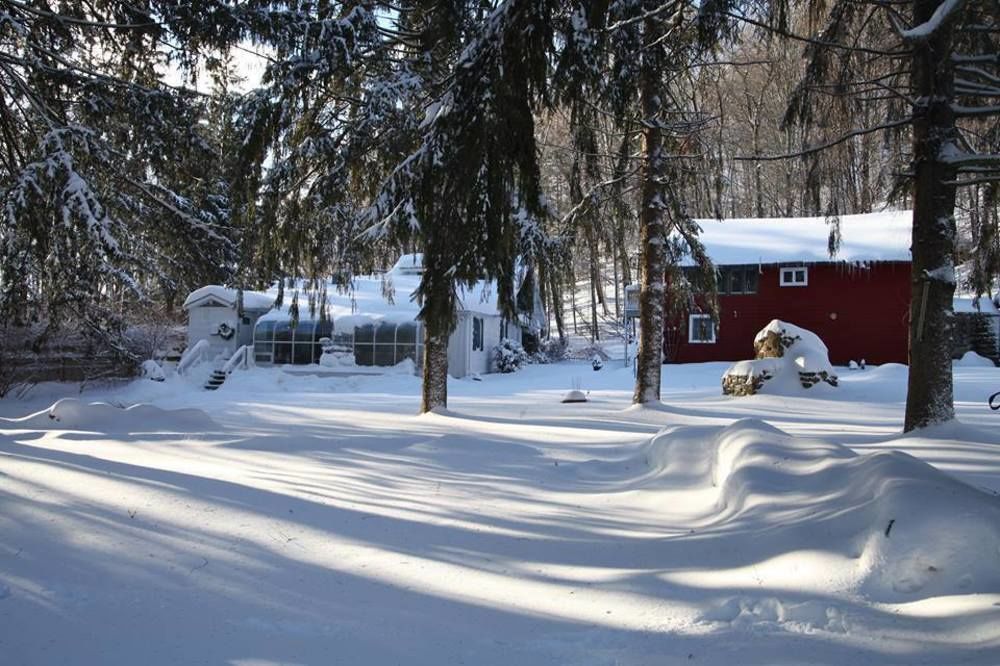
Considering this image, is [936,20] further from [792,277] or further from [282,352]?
[282,352]

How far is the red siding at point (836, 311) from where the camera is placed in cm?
2461

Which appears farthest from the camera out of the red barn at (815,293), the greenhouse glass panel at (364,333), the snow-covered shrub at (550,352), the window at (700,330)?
the snow-covered shrub at (550,352)

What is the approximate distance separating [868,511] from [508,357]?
2308 cm

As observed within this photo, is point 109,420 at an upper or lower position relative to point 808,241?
lower

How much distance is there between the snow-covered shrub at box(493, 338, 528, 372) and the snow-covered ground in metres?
18.8

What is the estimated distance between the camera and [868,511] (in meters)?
4.34

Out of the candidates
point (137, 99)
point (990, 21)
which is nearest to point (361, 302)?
point (137, 99)

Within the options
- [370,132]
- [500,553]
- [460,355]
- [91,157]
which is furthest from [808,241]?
[500,553]

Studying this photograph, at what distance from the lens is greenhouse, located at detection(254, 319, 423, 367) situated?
79.4 feet

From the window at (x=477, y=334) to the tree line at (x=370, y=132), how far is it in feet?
38.7

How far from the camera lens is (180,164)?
1073cm

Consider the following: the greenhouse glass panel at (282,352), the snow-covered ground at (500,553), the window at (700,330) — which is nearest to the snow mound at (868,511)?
the snow-covered ground at (500,553)

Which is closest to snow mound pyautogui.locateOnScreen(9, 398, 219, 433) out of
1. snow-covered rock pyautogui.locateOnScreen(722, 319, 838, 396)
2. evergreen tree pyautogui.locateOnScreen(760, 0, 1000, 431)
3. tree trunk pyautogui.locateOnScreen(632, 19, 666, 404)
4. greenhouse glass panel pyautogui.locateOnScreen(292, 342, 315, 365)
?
tree trunk pyautogui.locateOnScreen(632, 19, 666, 404)

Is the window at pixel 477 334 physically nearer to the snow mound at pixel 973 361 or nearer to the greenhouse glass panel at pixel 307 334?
the greenhouse glass panel at pixel 307 334
